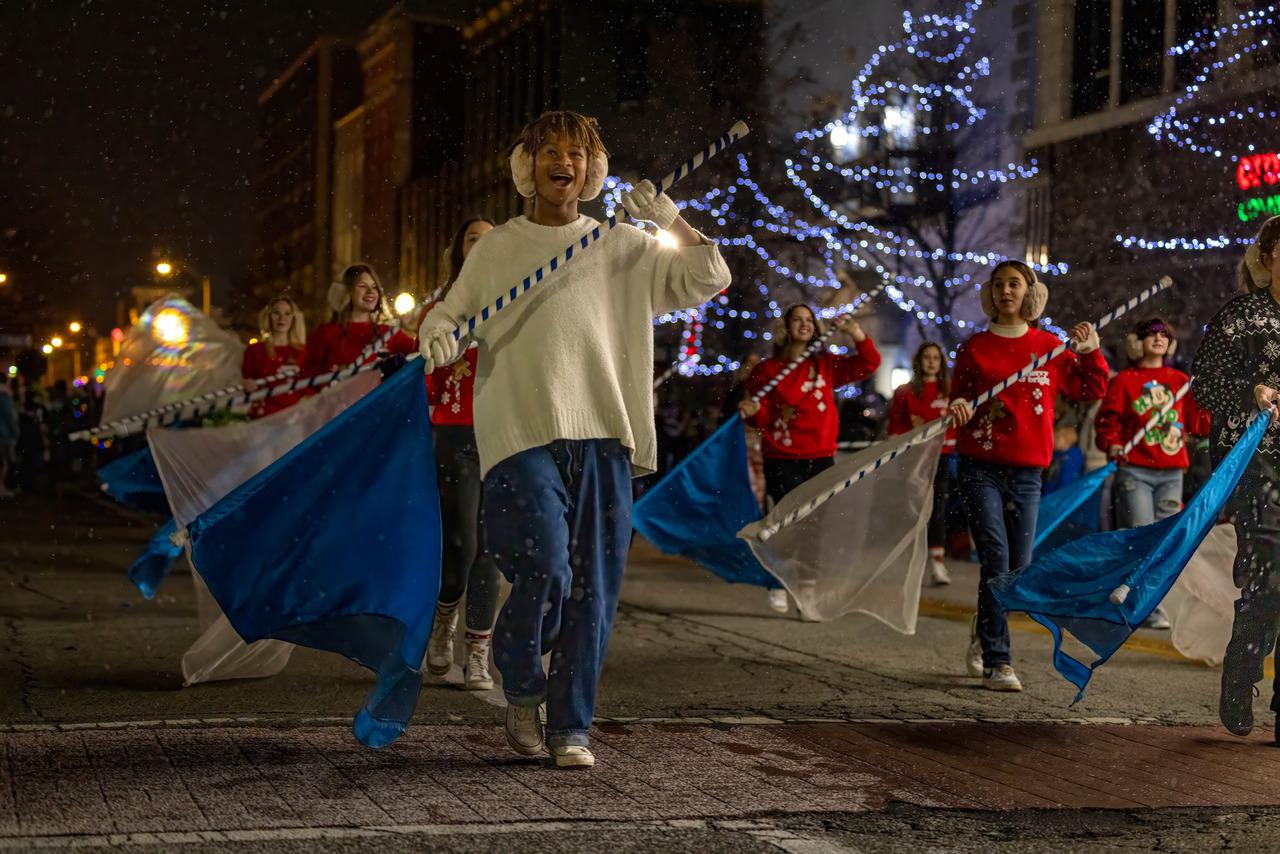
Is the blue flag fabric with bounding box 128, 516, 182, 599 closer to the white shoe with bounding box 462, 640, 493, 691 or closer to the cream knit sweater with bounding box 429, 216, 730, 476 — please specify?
the white shoe with bounding box 462, 640, 493, 691

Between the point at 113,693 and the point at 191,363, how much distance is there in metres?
6.70

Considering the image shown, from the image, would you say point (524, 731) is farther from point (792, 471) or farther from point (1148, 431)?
point (792, 471)

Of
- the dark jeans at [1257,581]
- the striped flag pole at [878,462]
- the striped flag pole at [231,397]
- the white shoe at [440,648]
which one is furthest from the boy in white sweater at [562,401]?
the striped flag pole at [231,397]

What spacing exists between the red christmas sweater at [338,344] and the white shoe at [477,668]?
2.26m

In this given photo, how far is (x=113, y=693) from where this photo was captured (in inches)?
261

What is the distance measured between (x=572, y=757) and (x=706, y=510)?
5.83 meters

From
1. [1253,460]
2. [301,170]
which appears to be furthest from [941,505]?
[301,170]

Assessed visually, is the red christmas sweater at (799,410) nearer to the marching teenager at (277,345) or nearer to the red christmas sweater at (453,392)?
the marching teenager at (277,345)

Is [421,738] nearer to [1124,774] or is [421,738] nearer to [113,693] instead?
[113,693]

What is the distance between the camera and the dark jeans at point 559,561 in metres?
5.17

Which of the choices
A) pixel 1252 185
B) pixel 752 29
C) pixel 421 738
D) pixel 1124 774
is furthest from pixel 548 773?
pixel 752 29

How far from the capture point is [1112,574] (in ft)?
19.9

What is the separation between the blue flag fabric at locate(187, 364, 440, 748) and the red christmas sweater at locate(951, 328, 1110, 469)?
306 cm

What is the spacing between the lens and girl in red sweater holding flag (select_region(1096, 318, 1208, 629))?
995 cm
